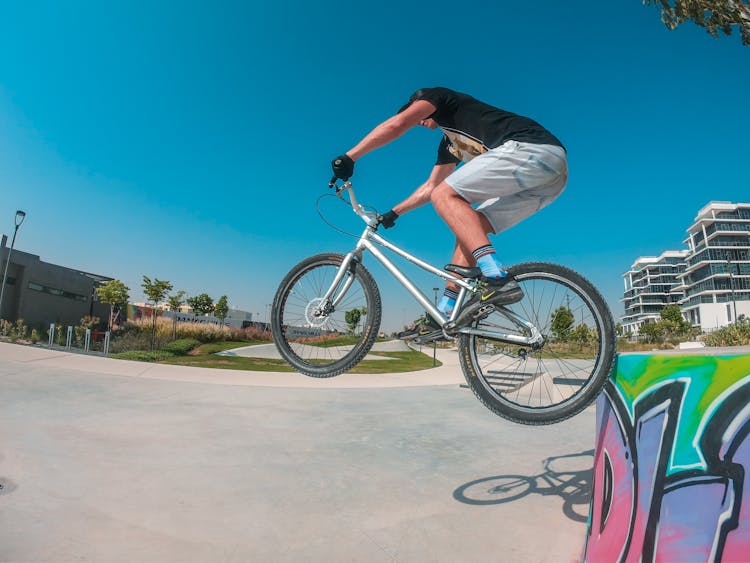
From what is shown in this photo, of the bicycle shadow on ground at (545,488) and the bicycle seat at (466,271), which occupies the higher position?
the bicycle seat at (466,271)

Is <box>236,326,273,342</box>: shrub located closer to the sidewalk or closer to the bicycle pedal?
the sidewalk

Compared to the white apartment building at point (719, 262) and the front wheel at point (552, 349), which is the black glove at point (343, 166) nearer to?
the front wheel at point (552, 349)

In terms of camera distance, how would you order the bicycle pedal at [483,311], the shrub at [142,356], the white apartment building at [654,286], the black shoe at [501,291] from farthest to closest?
the white apartment building at [654,286]
the shrub at [142,356]
the bicycle pedal at [483,311]
the black shoe at [501,291]

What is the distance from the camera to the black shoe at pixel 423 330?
3.43 meters

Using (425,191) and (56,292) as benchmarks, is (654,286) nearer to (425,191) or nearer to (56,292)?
(56,292)

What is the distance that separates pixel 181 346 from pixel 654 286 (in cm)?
12597

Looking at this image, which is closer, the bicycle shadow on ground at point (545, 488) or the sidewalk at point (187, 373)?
the bicycle shadow on ground at point (545, 488)

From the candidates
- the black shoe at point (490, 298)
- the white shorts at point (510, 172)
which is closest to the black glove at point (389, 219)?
the white shorts at point (510, 172)

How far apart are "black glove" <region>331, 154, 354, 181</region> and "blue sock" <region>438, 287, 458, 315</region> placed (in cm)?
130

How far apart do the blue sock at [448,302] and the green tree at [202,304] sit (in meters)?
58.6

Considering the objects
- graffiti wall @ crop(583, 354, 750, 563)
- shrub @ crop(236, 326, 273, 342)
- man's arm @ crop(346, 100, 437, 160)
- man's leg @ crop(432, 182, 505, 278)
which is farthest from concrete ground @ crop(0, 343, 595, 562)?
shrub @ crop(236, 326, 273, 342)

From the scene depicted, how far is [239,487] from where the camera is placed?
23.7 ft

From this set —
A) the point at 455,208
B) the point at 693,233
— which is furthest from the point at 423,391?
the point at 693,233

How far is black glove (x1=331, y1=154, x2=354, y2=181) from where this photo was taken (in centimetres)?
344
